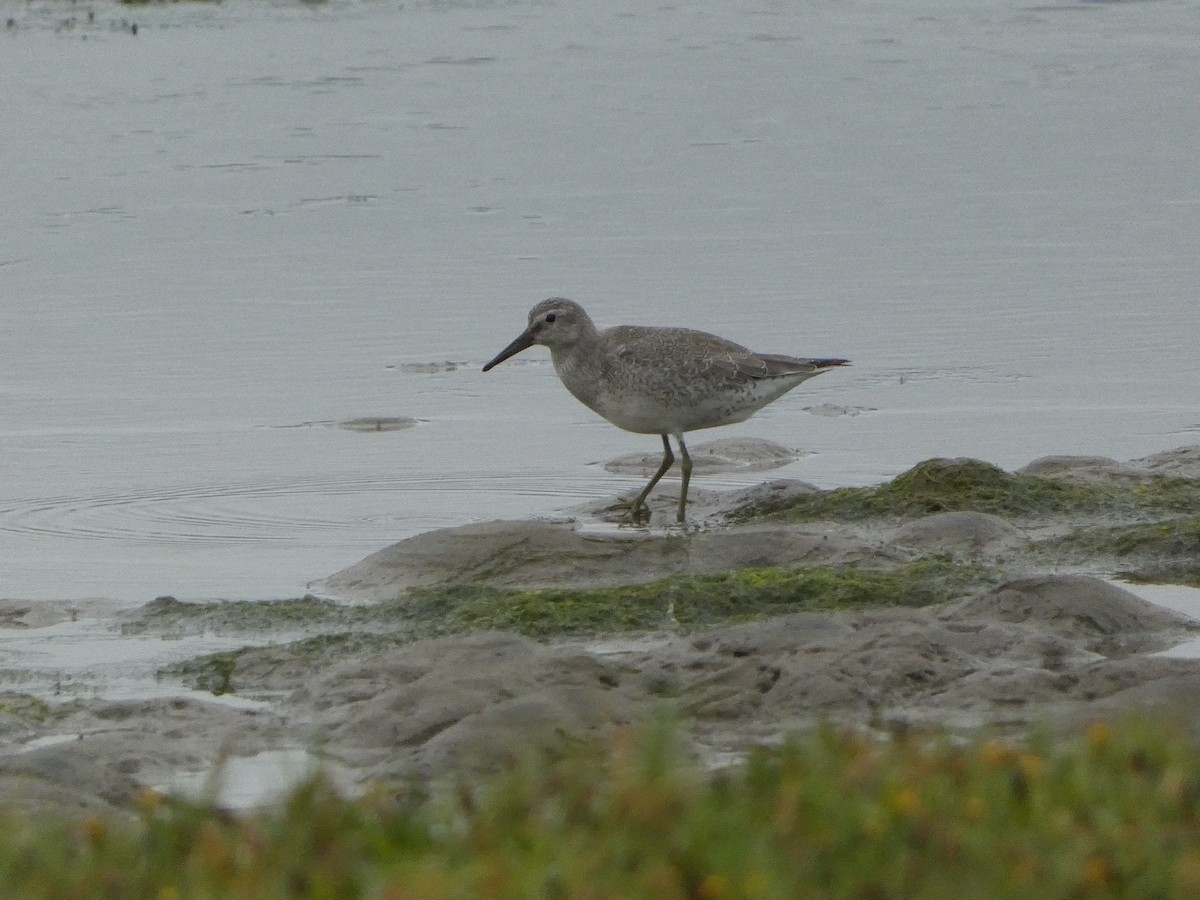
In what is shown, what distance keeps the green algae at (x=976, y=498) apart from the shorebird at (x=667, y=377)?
92cm

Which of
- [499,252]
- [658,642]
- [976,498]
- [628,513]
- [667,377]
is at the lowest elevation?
[658,642]

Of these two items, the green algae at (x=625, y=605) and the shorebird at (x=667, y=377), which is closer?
the green algae at (x=625, y=605)

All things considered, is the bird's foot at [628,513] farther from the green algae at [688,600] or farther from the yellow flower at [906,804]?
the yellow flower at [906,804]

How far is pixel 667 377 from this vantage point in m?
10.5

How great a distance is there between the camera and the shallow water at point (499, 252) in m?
11.4

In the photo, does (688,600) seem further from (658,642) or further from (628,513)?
(628,513)

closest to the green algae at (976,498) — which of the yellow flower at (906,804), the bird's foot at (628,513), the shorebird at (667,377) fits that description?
the bird's foot at (628,513)

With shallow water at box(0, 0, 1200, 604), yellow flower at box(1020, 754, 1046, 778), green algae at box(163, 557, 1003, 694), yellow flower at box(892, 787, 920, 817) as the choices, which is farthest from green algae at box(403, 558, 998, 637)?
yellow flower at box(892, 787, 920, 817)

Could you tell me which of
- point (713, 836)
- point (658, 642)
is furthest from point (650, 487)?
point (713, 836)

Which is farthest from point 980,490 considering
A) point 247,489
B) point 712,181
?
point 712,181

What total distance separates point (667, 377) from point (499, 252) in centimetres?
753

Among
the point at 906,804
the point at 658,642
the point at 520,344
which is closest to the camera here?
the point at 906,804

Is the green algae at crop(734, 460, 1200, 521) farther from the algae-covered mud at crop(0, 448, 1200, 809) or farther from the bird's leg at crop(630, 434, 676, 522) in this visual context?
the bird's leg at crop(630, 434, 676, 522)

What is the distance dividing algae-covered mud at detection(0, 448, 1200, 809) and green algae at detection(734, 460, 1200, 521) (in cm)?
2
